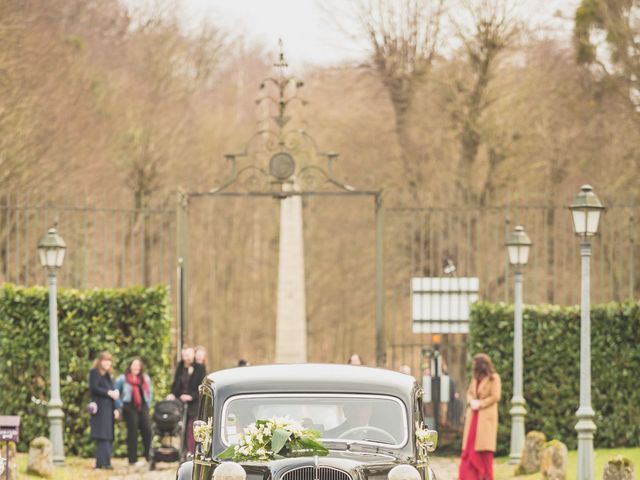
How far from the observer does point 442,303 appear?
75.6 feet

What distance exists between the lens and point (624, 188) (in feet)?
106

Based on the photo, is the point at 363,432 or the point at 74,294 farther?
the point at 74,294

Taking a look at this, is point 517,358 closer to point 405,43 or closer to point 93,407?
point 93,407

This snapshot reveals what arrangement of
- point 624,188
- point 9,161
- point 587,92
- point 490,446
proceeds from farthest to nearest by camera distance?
point 587,92
point 624,188
point 9,161
point 490,446

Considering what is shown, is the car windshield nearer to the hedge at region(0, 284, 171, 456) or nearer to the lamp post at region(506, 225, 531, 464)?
the lamp post at region(506, 225, 531, 464)

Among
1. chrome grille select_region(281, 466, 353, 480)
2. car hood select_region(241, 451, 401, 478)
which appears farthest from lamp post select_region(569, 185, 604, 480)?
chrome grille select_region(281, 466, 353, 480)

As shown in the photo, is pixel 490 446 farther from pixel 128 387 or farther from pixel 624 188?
pixel 624 188

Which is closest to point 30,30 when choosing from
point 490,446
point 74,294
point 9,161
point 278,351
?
point 9,161

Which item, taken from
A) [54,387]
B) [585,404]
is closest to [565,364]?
[585,404]

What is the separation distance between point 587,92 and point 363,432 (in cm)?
2557

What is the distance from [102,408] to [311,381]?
924cm

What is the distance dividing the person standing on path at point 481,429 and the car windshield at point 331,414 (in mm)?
5979

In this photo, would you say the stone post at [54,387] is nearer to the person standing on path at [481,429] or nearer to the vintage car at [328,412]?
the person standing on path at [481,429]

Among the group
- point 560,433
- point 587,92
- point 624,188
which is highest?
point 587,92
